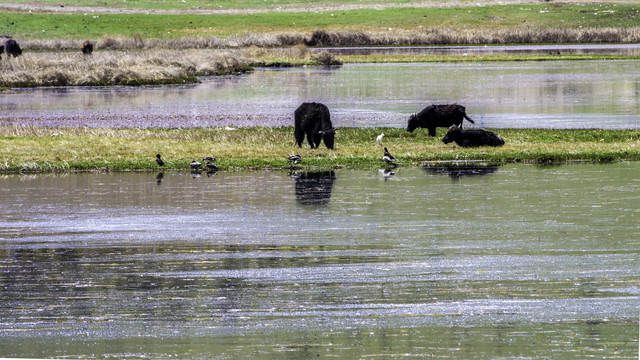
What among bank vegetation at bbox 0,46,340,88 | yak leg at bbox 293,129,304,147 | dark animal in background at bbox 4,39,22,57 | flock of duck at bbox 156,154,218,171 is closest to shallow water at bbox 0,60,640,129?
bank vegetation at bbox 0,46,340,88

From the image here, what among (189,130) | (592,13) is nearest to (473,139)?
(189,130)

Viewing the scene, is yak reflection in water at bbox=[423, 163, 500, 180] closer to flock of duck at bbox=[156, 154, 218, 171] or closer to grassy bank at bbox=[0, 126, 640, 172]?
grassy bank at bbox=[0, 126, 640, 172]

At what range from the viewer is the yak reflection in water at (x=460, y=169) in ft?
76.0

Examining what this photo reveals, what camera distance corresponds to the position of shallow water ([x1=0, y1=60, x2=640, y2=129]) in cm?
3756

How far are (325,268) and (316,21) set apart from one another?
395 feet

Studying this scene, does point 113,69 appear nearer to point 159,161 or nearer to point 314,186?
point 159,161

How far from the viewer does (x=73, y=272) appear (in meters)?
14.0

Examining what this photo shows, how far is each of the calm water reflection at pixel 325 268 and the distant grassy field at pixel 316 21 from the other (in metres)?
101

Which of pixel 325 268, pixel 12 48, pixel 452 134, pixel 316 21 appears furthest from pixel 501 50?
pixel 325 268

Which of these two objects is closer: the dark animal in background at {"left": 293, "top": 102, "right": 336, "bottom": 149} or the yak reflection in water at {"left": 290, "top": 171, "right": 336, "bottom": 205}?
the yak reflection in water at {"left": 290, "top": 171, "right": 336, "bottom": 205}

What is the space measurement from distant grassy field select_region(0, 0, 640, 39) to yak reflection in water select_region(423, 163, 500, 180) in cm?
9725

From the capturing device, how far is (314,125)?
88.7ft

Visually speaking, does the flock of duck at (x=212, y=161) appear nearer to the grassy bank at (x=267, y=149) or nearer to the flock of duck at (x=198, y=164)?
the flock of duck at (x=198, y=164)

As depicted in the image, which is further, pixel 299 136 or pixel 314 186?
pixel 299 136
